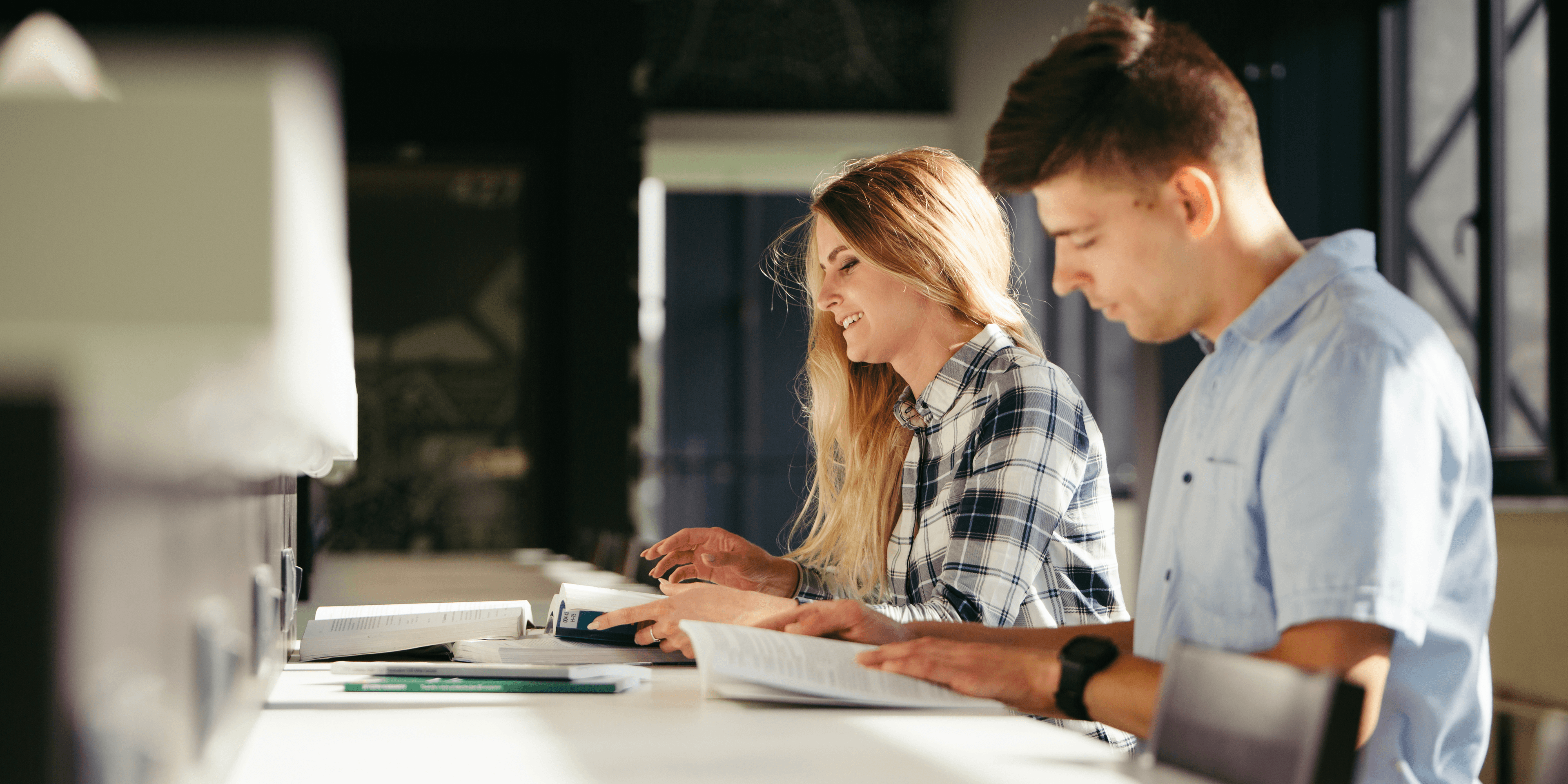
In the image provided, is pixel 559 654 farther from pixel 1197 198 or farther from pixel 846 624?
pixel 1197 198

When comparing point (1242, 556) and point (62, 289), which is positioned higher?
point (62, 289)

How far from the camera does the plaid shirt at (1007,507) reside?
5.63 feet

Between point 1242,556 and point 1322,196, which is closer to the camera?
point 1242,556

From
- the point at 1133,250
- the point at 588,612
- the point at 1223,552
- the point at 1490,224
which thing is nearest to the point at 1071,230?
the point at 1133,250

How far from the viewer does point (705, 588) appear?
1.61 m

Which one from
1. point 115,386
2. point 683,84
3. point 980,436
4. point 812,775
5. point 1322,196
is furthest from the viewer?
point 683,84

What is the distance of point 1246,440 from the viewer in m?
1.20

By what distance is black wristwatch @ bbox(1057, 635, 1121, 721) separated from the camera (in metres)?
1.21

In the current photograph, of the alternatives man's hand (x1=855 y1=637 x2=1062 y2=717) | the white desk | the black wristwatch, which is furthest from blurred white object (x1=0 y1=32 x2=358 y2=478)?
the black wristwatch

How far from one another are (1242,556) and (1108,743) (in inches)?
20.4

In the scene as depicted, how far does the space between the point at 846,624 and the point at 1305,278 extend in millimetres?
608

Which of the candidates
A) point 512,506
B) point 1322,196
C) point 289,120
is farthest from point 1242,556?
point 512,506

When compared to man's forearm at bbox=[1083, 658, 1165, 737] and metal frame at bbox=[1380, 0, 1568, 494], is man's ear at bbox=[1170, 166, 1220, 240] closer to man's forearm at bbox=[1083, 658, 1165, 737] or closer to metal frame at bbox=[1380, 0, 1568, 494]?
man's forearm at bbox=[1083, 658, 1165, 737]

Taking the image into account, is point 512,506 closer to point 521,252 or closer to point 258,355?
point 521,252
